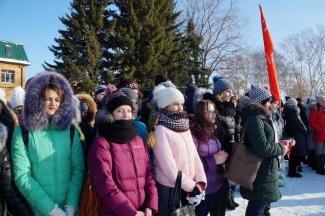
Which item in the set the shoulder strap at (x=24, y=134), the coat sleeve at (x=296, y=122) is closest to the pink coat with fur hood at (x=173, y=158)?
the shoulder strap at (x=24, y=134)

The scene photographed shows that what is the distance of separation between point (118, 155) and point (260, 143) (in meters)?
1.72

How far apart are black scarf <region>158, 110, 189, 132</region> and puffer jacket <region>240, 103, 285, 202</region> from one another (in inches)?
34.0

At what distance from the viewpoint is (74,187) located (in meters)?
2.71

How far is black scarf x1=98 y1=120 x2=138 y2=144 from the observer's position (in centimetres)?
274

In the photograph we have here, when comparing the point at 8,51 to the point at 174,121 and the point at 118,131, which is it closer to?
the point at 174,121

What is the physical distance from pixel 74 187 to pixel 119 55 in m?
20.4

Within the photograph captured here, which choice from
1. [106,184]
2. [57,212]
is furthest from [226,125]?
[57,212]

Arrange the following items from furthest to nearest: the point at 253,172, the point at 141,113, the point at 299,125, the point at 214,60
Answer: the point at 214,60 → the point at 299,125 → the point at 141,113 → the point at 253,172

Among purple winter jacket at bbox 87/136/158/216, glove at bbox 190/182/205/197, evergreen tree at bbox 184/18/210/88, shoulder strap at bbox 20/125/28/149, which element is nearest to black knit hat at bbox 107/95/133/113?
purple winter jacket at bbox 87/136/158/216

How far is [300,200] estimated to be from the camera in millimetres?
5930

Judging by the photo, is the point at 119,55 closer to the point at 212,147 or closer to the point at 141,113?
the point at 141,113

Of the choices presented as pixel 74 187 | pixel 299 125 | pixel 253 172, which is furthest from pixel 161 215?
pixel 299 125

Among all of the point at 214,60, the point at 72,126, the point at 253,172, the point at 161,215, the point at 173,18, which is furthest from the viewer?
the point at 214,60

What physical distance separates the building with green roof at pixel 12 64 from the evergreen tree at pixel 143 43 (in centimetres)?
2044
